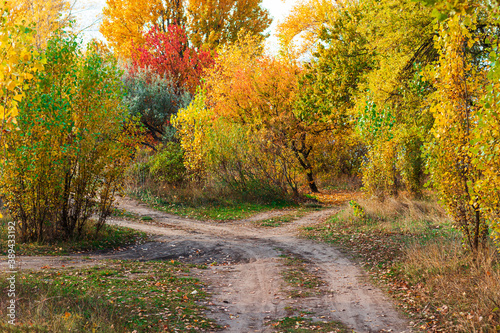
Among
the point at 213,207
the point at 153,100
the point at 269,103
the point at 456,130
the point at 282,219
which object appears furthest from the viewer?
the point at 153,100

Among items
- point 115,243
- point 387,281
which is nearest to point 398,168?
point 387,281

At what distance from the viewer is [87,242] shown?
33.4 ft

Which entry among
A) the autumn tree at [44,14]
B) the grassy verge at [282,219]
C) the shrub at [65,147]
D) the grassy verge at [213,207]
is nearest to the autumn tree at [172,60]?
the autumn tree at [44,14]

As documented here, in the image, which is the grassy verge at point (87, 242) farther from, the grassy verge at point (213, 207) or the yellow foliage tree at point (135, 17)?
the yellow foliage tree at point (135, 17)

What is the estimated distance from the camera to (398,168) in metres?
13.9

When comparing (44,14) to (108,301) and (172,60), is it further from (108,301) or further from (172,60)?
(108,301)

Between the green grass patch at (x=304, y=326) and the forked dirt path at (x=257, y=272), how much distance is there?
15 cm

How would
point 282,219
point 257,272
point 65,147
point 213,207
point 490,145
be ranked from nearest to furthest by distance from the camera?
point 490,145, point 257,272, point 65,147, point 282,219, point 213,207

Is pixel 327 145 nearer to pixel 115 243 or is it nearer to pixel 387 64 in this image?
pixel 387 64

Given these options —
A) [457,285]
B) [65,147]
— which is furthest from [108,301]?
[457,285]

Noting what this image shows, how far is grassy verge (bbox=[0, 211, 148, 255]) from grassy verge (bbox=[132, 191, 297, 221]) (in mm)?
3902

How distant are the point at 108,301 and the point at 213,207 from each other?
10548 millimetres

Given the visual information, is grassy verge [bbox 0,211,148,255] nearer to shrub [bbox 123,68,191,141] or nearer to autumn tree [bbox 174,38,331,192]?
autumn tree [bbox 174,38,331,192]

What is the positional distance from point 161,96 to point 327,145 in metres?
9.38
